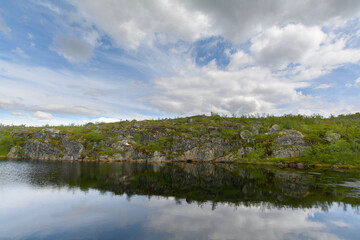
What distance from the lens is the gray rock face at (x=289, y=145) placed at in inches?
5630

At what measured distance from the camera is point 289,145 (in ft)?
486

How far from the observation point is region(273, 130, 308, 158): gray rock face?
14300 centimetres

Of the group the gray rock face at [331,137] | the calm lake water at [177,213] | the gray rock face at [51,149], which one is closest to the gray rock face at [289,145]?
the gray rock face at [331,137]

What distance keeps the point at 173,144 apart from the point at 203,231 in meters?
157

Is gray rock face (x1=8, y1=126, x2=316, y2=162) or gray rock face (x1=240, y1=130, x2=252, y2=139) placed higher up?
gray rock face (x1=240, y1=130, x2=252, y2=139)

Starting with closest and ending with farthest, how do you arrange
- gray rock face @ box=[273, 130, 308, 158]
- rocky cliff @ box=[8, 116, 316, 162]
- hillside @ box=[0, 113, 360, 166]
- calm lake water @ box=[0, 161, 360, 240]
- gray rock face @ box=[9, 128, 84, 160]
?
1. calm lake water @ box=[0, 161, 360, 240]
2. hillside @ box=[0, 113, 360, 166]
3. gray rock face @ box=[273, 130, 308, 158]
4. rocky cliff @ box=[8, 116, 316, 162]
5. gray rock face @ box=[9, 128, 84, 160]

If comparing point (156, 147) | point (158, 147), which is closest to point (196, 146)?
point (158, 147)

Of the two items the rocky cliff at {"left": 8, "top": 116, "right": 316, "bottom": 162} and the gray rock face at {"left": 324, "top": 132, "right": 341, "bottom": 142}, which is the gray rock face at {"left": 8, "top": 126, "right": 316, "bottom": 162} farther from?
the gray rock face at {"left": 324, "top": 132, "right": 341, "bottom": 142}

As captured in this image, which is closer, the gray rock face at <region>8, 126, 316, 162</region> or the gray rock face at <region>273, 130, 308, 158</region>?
the gray rock face at <region>273, 130, 308, 158</region>

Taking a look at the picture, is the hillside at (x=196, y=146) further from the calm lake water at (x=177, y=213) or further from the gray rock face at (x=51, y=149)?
the calm lake water at (x=177, y=213)

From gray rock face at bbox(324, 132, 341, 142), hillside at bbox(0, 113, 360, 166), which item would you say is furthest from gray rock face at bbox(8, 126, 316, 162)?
gray rock face at bbox(324, 132, 341, 142)

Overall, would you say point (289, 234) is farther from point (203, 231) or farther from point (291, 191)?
point (291, 191)

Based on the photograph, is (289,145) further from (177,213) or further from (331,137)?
(177,213)

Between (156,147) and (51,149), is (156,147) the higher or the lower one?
the higher one
